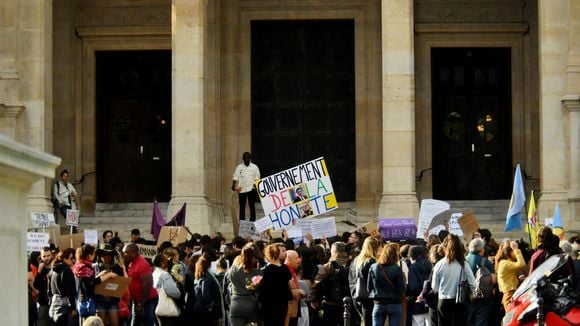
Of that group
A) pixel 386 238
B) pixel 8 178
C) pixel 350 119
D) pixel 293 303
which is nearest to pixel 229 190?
pixel 350 119

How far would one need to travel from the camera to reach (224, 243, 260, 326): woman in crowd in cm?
1653

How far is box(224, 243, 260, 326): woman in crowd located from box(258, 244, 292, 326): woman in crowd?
26 centimetres

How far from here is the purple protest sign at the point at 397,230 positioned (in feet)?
79.4

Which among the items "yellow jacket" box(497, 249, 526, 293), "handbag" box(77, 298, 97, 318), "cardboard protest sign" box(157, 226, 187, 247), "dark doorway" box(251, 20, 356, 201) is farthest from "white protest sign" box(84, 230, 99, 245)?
"dark doorway" box(251, 20, 356, 201)

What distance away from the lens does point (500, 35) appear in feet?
107

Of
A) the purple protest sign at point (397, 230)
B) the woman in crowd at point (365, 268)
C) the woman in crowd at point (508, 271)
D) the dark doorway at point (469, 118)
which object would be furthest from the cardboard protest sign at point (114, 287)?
the dark doorway at point (469, 118)

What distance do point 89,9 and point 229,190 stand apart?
5.23m

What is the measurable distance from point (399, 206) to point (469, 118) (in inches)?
211

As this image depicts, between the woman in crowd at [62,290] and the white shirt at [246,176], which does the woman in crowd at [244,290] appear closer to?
the woman in crowd at [62,290]

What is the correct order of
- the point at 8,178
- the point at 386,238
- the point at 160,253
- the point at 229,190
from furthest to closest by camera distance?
the point at 229,190 < the point at 386,238 < the point at 160,253 < the point at 8,178

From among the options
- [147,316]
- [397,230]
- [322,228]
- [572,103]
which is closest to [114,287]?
[147,316]

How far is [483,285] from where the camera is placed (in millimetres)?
17125

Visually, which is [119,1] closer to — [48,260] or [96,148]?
[96,148]

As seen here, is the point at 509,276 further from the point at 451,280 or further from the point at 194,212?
the point at 194,212
